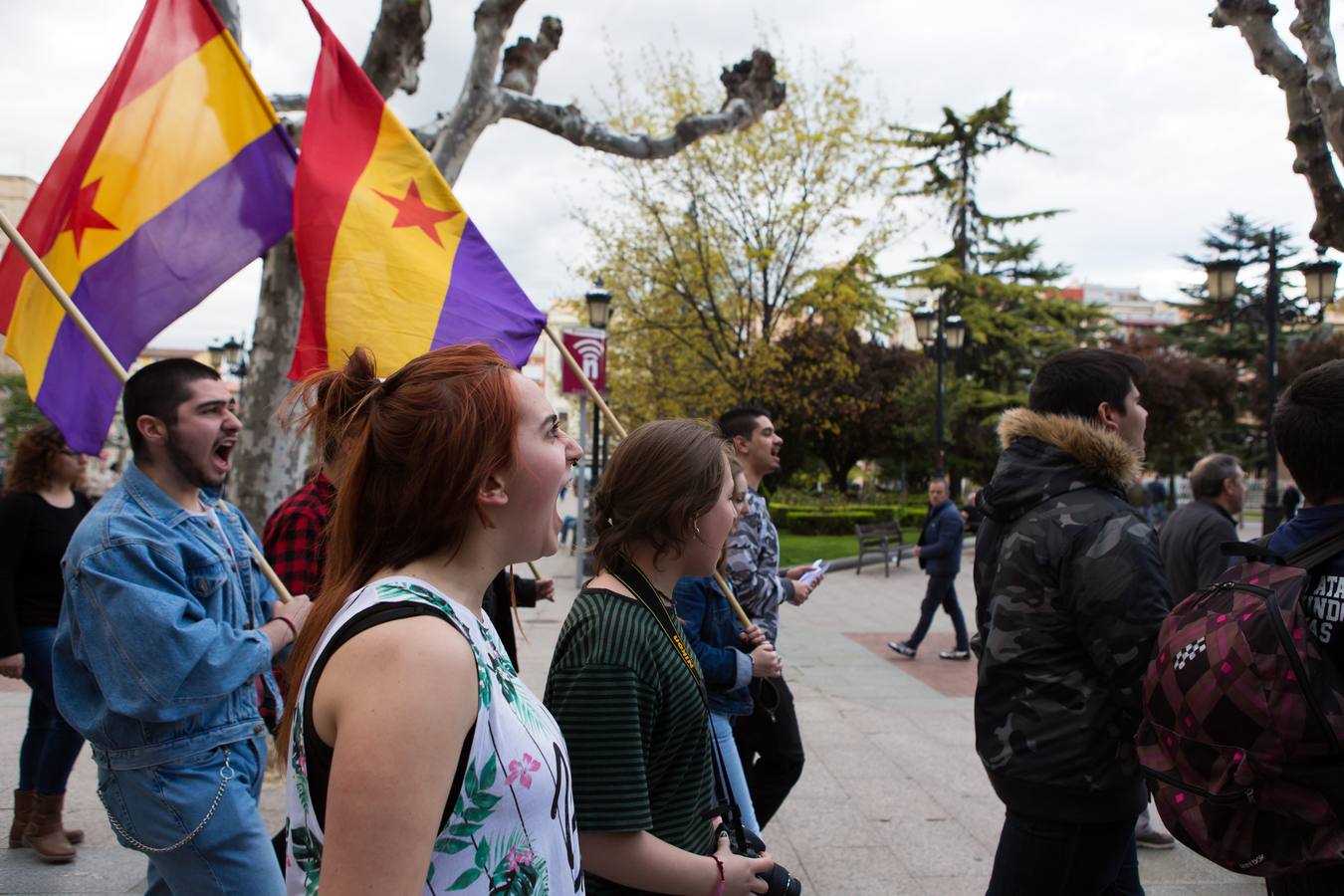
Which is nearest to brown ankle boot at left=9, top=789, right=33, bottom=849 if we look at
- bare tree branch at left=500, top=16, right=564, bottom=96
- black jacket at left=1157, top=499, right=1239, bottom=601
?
black jacket at left=1157, top=499, right=1239, bottom=601

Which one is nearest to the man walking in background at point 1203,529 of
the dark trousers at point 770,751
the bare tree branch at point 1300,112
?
the bare tree branch at point 1300,112

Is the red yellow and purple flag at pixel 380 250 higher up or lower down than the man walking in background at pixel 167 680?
higher up

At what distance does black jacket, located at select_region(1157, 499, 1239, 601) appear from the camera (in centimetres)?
538

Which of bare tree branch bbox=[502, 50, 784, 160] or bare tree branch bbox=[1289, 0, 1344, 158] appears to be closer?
bare tree branch bbox=[1289, 0, 1344, 158]

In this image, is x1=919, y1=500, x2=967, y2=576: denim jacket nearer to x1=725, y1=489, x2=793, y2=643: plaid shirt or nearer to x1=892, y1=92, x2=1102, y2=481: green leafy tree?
x1=725, y1=489, x2=793, y2=643: plaid shirt

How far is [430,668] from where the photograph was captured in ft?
3.83

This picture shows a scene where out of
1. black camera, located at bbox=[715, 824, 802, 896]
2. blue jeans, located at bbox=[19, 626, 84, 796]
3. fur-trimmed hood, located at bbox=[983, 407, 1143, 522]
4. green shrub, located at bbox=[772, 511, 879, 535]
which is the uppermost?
fur-trimmed hood, located at bbox=[983, 407, 1143, 522]

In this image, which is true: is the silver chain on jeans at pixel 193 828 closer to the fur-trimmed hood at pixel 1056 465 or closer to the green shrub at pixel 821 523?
the fur-trimmed hood at pixel 1056 465

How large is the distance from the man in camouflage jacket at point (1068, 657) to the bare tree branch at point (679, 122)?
6.78 m

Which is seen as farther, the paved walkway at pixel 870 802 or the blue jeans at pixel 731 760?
the paved walkway at pixel 870 802

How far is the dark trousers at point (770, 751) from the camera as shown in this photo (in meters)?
3.73

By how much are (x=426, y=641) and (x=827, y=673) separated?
8.24m

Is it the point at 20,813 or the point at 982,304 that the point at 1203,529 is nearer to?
the point at 20,813

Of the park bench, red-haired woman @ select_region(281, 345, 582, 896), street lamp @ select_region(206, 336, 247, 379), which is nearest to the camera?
red-haired woman @ select_region(281, 345, 582, 896)
